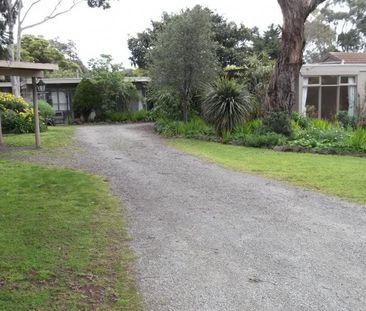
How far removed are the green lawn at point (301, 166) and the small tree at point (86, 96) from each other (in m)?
12.1

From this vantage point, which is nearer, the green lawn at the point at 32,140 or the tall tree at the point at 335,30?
the green lawn at the point at 32,140

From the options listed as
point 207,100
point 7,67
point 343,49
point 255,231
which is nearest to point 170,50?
point 207,100

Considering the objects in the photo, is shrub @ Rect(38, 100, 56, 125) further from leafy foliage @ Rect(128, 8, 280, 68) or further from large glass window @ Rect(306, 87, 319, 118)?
large glass window @ Rect(306, 87, 319, 118)

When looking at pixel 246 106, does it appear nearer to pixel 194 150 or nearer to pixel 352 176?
pixel 194 150

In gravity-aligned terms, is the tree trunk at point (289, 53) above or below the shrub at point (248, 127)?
above

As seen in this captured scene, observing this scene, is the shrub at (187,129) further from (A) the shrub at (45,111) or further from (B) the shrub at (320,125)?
(A) the shrub at (45,111)

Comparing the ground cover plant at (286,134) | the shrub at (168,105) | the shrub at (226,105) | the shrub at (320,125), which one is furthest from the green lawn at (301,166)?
the shrub at (168,105)

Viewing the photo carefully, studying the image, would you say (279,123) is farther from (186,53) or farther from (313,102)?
(313,102)

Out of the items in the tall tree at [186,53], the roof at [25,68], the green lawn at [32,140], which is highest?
the tall tree at [186,53]

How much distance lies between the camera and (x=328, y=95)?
2023 cm

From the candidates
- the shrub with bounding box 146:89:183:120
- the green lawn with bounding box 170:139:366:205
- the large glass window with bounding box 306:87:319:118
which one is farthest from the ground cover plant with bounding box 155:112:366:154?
the large glass window with bounding box 306:87:319:118

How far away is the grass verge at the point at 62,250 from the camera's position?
3369mm

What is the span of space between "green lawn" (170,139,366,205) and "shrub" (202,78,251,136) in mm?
1398

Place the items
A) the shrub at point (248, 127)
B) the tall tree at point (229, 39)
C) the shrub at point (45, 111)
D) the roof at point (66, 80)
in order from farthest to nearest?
the tall tree at point (229, 39)
the roof at point (66, 80)
the shrub at point (45, 111)
the shrub at point (248, 127)
